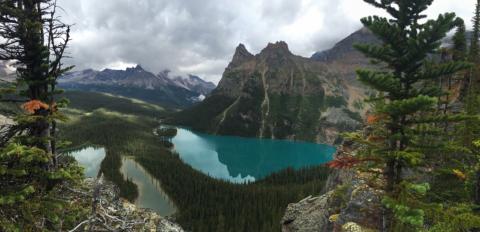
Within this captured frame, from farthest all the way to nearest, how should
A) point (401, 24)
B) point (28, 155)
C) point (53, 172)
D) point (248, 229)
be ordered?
point (248, 229)
point (401, 24)
point (53, 172)
point (28, 155)

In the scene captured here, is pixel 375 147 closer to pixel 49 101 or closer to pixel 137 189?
pixel 49 101

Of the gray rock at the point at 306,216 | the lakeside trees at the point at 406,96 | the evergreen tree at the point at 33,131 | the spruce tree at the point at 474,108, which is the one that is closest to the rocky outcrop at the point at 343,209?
the gray rock at the point at 306,216

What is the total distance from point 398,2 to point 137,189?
166 m

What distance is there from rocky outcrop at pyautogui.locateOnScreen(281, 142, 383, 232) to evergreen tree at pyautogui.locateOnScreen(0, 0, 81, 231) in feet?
54.4

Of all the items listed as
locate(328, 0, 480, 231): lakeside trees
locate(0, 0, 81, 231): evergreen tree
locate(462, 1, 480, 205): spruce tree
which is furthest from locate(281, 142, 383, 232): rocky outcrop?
locate(0, 0, 81, 231): evergreen tree

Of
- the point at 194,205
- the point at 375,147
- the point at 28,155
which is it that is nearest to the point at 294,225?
the point at 375,147

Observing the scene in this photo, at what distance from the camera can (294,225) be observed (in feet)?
137

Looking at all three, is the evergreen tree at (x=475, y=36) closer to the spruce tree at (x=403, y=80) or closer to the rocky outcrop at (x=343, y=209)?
the rocky outcrop at (x=343, y=209)

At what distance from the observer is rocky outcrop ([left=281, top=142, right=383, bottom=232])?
72.2ft

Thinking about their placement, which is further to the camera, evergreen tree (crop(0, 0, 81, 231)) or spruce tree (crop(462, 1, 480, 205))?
spruce tree (crop(462, 1, 480, 205))

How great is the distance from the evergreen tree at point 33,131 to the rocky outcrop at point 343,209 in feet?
54.4

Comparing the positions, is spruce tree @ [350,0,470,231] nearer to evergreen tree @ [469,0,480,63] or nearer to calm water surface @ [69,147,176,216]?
evergreen tree @ [469,0,480,63]

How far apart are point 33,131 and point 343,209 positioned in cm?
2223

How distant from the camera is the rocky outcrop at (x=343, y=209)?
72.2 feet
